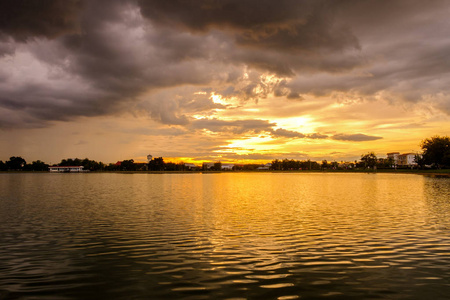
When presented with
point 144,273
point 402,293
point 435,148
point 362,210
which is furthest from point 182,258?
point 435,148

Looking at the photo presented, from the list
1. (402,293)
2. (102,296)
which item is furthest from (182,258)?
(402,293)

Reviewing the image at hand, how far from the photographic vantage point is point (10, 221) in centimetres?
3092

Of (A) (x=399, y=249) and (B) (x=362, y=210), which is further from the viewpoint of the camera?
(B) (x=362, y=210)

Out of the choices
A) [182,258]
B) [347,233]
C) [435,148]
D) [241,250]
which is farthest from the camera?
[435,148]

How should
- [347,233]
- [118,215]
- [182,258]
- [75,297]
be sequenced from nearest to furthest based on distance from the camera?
[75,297], [182,258], [347,233], [118,215]

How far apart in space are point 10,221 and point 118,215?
1052 centimetres

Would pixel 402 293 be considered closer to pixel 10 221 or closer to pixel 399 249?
pixel 399 249

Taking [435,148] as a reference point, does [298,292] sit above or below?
below

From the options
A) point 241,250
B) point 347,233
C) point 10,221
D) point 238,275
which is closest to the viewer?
point 238,275

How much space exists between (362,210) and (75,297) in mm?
35228

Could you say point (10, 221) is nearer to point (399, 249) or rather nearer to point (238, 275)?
point (238, 275)

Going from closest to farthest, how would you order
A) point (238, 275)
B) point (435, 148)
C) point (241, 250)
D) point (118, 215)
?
point (238, 275) → point (241, 250) → point (118, 215) → point (435, 148)

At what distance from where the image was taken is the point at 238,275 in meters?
15.2

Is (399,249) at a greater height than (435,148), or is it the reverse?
(435,148)
